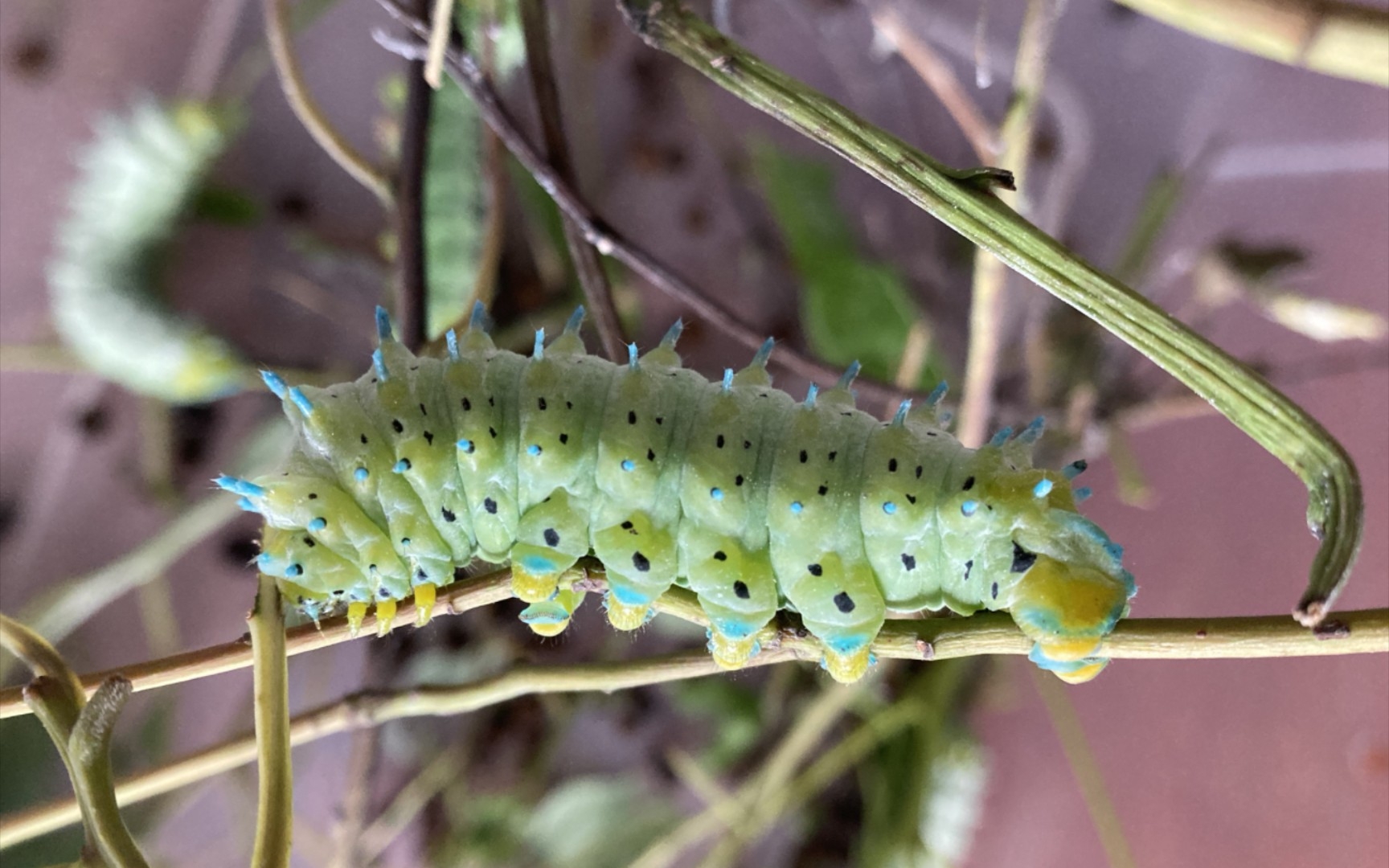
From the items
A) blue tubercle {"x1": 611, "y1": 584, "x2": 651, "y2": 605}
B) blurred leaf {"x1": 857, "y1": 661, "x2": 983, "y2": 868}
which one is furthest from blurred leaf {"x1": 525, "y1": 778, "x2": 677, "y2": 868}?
blue tubercle {"x1": 611, "y1": 584, "x2": 651, "y2": 605}

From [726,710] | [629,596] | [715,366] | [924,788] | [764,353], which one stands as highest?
[715,366]

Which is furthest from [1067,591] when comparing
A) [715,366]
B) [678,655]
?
[715,366]

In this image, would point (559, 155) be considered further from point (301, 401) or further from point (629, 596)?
point (629, 596)

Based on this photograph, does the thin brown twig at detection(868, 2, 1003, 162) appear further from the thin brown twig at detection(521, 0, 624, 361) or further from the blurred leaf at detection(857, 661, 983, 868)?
the blurred leaf at detection(857, 661, 983, 868)

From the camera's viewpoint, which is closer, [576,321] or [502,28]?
[576,321]

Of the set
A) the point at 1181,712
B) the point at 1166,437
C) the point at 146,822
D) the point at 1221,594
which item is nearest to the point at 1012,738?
the point at 1181,712

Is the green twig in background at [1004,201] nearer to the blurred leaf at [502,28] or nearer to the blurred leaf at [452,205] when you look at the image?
the blurred leaf at [502,28]

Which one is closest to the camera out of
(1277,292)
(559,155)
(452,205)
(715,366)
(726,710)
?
(559,155)

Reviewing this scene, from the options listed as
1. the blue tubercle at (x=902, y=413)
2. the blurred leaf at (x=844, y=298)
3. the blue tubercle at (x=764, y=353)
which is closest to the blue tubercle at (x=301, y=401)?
the blue tubercle at (x=764, y=353)

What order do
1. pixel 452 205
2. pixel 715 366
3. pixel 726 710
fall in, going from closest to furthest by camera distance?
pixel 452 205, pixel 726 710, pixel 715 366
